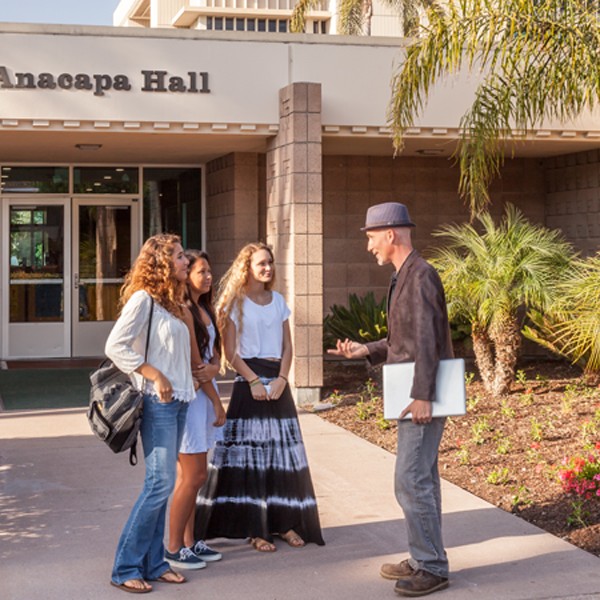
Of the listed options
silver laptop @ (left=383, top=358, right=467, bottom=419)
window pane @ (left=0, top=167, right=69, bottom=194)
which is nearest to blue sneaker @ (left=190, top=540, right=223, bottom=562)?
silver laptop @ (left=383, top=358, right=467, bottom=419)

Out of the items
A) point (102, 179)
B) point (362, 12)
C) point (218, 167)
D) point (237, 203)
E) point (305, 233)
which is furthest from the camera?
point (362, 12)

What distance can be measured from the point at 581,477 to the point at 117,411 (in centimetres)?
353

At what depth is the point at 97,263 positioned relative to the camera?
1659 cm

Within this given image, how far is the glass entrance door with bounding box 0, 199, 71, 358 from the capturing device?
16.2 meters

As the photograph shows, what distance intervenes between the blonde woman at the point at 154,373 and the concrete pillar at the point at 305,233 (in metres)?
6.25

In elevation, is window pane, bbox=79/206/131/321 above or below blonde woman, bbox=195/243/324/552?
above

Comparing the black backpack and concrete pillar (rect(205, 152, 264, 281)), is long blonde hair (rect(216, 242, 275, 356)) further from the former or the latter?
concrete pillar (rect(205, 152, 264, 281))

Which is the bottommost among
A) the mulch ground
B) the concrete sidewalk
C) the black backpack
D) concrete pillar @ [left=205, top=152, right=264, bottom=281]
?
the concrete sidewalk

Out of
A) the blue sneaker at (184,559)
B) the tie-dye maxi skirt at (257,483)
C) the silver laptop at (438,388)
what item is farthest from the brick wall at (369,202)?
the silver laptop at (438,388)

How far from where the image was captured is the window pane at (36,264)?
16.3 meters

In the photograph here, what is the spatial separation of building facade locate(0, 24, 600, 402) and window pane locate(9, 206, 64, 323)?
0.02 m

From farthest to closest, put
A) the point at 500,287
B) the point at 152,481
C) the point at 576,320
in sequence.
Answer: the point at 500,287 < the point at 576,320 < the point at 152,481

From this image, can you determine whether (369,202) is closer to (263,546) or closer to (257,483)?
(257,483)

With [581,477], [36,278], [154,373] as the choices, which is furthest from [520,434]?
[36,278]
